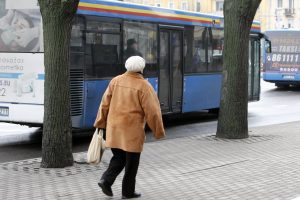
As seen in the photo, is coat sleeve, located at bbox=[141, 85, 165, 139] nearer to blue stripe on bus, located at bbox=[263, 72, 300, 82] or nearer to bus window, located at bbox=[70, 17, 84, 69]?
bus window, located at bbox=[70, 17, 84, 69]

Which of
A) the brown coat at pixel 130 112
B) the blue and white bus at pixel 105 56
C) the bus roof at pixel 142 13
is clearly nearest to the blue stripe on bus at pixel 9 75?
the blue and white bus at pixel 105 56

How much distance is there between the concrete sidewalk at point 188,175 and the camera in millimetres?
7402

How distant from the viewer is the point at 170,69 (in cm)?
1502

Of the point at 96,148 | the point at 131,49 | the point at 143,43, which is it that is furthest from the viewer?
the point at 143,43

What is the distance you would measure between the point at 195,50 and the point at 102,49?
13.5 ft

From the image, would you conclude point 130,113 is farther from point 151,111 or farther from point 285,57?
point 285,57

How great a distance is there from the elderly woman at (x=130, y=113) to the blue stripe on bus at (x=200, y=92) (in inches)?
346

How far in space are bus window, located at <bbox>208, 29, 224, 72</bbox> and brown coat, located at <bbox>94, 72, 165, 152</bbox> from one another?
9.99 metres

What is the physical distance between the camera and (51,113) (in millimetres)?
8938

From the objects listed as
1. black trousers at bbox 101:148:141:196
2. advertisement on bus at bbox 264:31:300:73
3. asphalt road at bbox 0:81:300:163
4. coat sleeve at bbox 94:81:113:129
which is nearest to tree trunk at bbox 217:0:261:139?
asphalt road at bbox 0:81:300:163

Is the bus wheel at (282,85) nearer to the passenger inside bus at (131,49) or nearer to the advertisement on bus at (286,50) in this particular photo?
the advertisement on bus at (286,50)

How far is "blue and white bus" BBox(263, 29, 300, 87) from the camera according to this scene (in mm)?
31484

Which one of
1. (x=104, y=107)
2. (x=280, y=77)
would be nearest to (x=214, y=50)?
(x=104, y=107)

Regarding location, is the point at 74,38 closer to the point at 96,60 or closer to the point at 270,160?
the point at 96,60
